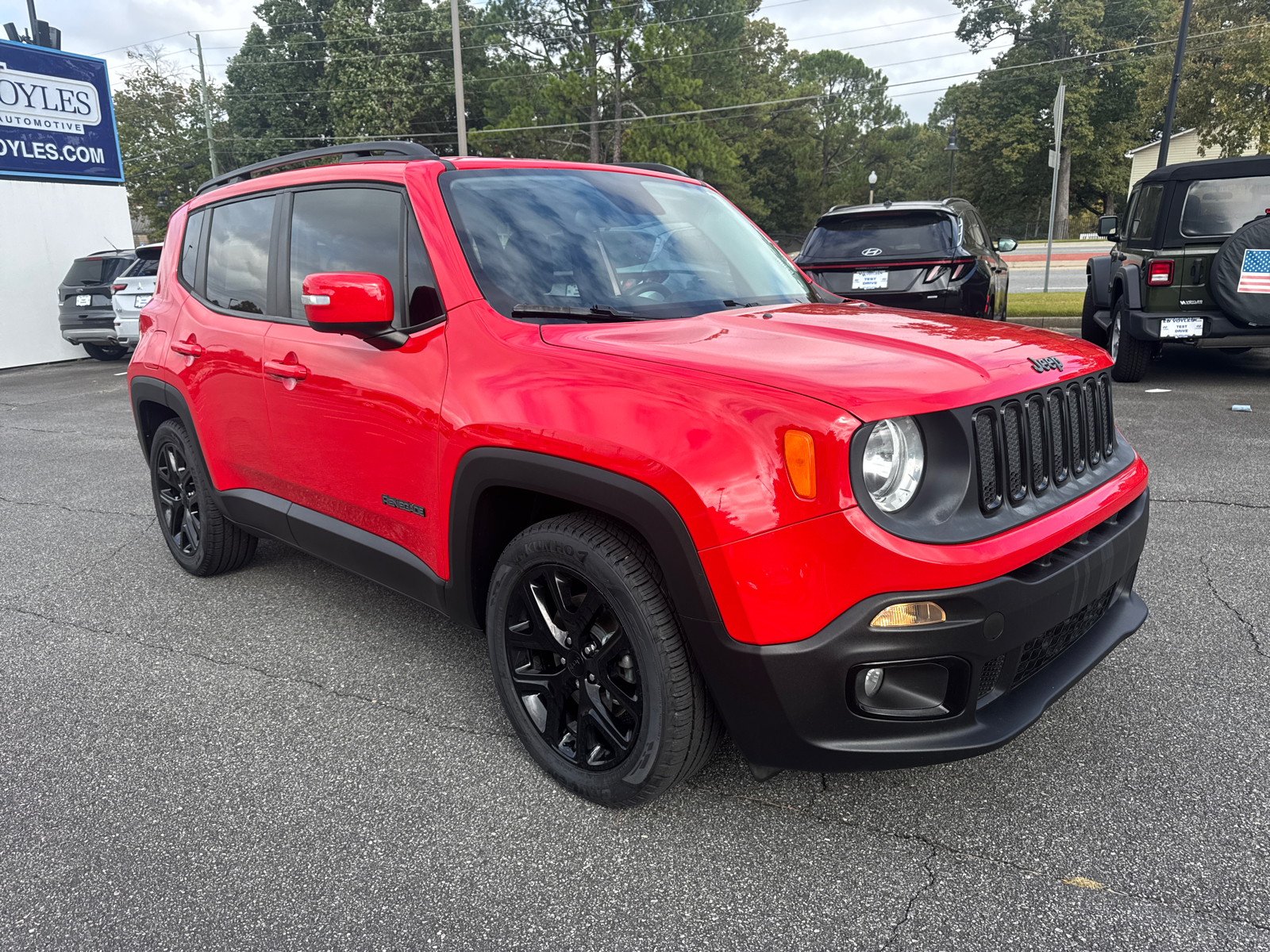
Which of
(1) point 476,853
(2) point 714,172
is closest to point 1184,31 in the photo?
(1) point 476,853

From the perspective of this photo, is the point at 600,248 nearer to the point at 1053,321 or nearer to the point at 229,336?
the point at 229,336

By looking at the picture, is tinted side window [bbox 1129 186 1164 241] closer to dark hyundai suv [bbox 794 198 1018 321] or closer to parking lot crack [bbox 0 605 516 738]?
dark hyundai suv [bbox 794 198 1018 321]

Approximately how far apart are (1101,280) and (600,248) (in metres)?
8.10

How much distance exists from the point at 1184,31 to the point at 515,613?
72.7ft

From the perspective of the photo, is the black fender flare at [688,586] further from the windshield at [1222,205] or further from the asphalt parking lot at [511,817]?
the windshield at [1222,205]

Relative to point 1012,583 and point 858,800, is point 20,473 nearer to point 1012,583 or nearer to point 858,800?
point 858,800

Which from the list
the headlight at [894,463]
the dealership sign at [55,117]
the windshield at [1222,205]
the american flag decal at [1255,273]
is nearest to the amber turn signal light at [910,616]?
the headlight at [894,463]

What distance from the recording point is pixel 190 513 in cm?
445

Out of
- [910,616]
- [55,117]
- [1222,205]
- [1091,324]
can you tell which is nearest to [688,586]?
[910,616]

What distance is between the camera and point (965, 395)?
6.88 ft

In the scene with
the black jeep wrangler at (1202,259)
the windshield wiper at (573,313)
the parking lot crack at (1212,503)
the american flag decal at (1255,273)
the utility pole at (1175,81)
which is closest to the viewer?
the windshield wiper at (573,313)

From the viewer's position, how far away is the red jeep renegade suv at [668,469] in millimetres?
2008

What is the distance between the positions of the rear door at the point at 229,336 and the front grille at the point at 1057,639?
2.84 meters

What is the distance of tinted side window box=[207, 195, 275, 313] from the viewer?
3.67 m
